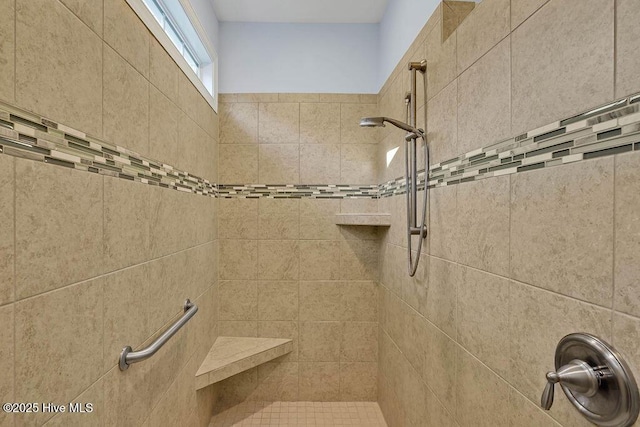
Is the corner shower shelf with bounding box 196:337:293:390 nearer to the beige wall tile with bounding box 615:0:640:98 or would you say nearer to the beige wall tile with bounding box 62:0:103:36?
the beige wall tile with bounding box 62:0:103:36

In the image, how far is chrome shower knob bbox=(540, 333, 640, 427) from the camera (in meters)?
0.62

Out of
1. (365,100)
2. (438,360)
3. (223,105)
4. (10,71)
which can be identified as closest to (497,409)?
(438,360)

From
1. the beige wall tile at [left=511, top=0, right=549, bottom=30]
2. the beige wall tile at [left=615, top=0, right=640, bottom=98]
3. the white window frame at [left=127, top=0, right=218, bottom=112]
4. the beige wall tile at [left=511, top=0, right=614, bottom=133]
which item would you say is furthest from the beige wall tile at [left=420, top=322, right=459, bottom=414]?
the white window frame at [left=127, top=0, right=218, bottom=112]

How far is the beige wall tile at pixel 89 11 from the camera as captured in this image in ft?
2.91

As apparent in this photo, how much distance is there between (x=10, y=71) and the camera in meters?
0.69

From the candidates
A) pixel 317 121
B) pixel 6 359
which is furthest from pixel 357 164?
pixel 6 359

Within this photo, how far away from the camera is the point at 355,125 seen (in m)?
2.55

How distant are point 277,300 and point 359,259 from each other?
0.70m

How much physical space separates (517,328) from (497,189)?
413 millimetres

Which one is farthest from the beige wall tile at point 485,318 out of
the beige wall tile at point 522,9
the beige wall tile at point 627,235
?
the beige wall tile at point 522,9

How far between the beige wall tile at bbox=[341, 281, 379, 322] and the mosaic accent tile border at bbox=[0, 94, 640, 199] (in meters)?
1.25

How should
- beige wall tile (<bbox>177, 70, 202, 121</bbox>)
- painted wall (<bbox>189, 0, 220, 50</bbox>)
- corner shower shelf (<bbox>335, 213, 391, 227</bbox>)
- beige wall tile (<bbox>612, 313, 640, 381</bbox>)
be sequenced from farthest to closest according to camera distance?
corner shower shelf (<bbox>335, 213, 391, 227</bbox>), painted wall (<bbox>189, 0, 220, 50</bbox>), beige wall tile (<bbox>177, 70, 202, 121</bbox>), beige wall tile (<bbox>612, 313, 640, 381</bbox>)

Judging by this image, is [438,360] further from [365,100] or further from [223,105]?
[223,105]

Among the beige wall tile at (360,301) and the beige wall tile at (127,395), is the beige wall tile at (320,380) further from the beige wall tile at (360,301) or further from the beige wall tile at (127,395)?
the beige wall tile at (127,395)
